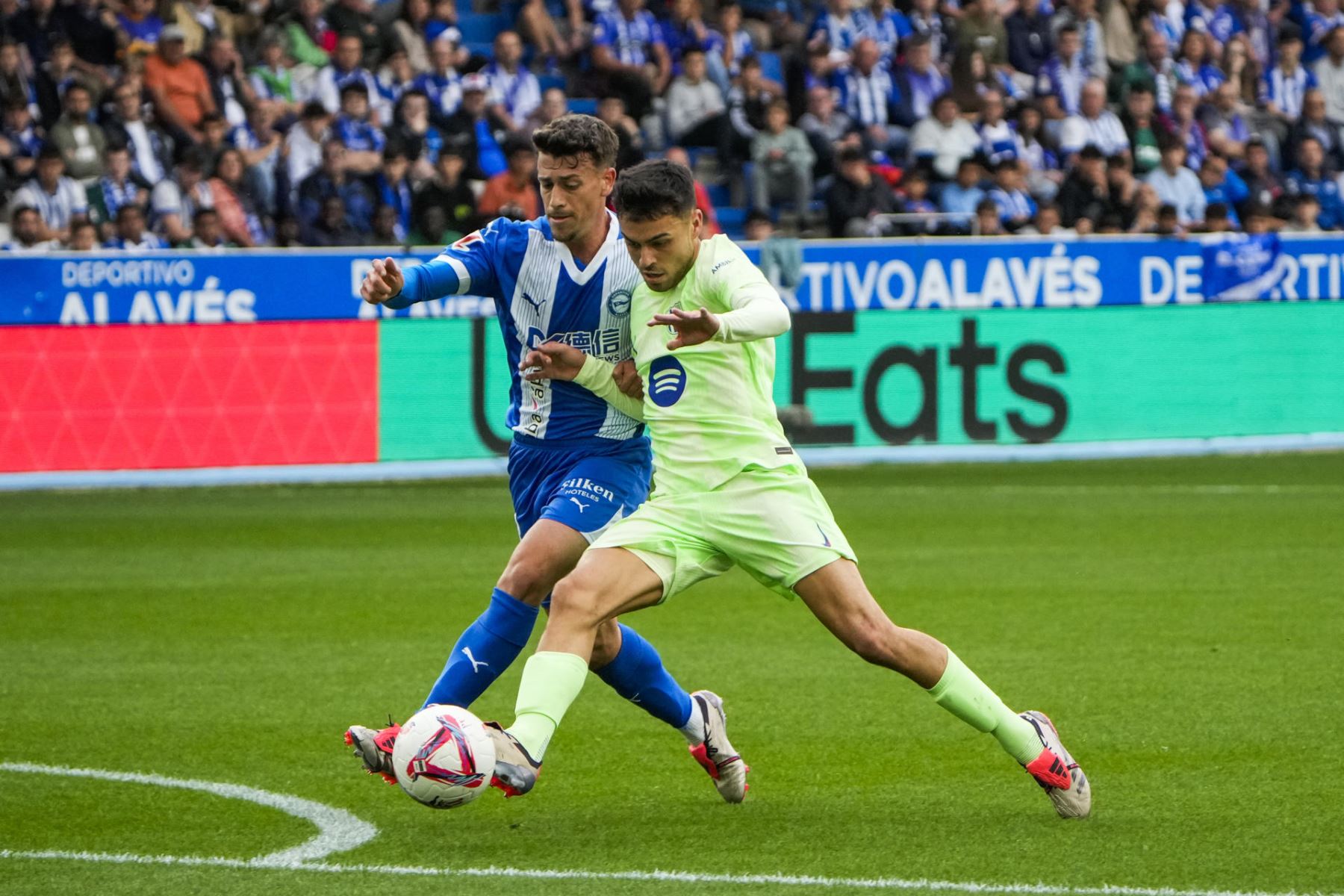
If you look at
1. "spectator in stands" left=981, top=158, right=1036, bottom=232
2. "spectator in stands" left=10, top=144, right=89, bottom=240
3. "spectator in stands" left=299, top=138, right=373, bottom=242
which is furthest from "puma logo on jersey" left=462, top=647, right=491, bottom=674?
"spectator in stands" left=981, top=158, right=1036, bottom=232

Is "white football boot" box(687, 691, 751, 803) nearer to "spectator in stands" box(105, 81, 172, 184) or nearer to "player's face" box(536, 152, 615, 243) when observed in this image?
"player's face" box(536, 152, 615, 243)

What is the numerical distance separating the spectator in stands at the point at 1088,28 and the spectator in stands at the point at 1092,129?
111 centimetres

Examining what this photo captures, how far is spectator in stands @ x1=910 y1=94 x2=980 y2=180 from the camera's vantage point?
2056 cm

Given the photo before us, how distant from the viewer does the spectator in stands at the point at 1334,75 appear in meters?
23.4

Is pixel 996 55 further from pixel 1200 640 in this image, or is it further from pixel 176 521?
pixel 1200 640

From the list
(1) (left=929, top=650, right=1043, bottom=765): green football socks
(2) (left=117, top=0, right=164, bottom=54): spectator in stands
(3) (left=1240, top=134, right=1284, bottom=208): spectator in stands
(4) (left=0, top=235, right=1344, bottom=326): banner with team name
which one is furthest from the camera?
(3) (left=1240, top=134, right=1284, bottom=208): spectator in stands

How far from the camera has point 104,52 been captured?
18.3 metres

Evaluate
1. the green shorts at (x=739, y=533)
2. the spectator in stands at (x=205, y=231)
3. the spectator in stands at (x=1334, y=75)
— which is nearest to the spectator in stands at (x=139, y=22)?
the spectator in stands at (x=205, y=231)

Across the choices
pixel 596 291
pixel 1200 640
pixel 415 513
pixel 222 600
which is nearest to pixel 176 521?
pixel 415 513

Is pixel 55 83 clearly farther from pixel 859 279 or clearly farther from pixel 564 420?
pixel 564 420

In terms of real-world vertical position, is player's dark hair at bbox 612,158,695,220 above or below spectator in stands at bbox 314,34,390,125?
below

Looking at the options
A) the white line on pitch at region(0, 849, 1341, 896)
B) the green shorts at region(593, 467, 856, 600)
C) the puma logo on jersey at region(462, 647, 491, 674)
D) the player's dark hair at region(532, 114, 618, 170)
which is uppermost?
the player's dark hair at region(532, 114, 618, 170)

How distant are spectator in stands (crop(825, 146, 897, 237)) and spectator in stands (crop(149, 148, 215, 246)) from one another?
19.1 ft

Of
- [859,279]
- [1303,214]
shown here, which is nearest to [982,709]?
[859,279]
